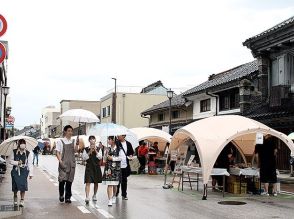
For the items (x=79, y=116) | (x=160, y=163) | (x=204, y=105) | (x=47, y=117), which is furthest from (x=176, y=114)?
(x=47, y=117)

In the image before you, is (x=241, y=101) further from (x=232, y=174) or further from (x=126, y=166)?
(x=126, y=166)

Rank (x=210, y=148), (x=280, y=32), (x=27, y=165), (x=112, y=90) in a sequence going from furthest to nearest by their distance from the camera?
(x=112, y=90) < (x=280, y=32) < (x=210, y=148) < (x=27, y=165)

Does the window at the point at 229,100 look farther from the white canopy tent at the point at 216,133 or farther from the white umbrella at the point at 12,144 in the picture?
the white umbrella at the point at 12,144

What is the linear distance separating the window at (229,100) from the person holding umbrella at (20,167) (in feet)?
65.4

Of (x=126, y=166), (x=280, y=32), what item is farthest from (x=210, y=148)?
(x=280, y=32)

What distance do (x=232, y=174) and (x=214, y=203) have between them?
3.00 metres

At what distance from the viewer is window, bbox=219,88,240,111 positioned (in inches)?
1142

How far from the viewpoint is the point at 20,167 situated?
34.6 feet

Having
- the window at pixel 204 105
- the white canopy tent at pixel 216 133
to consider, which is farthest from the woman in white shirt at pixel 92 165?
the window at pixel 204 105

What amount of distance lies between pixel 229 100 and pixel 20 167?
70.4 ft

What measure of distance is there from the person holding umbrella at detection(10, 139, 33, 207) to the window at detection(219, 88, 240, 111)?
1994 centimetres

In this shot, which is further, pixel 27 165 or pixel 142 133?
pixel 142 133

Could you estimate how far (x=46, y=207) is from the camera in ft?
35.7

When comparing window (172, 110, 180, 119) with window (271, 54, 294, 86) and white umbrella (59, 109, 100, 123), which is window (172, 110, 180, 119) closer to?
window (271, 54, 294, 86)
